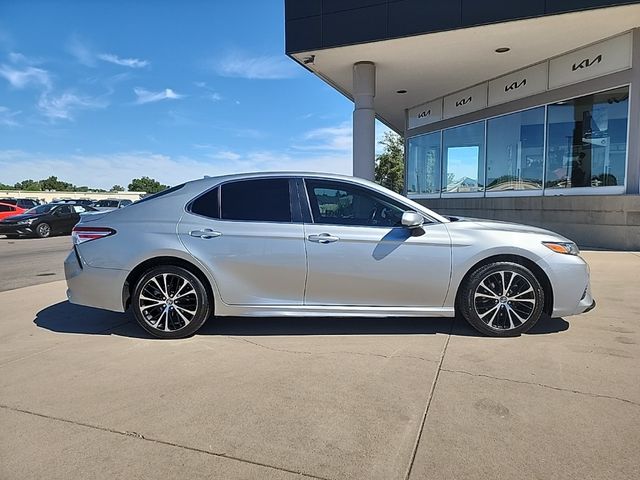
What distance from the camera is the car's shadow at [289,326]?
15.6 feet

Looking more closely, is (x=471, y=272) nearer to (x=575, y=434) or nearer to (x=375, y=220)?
(x=375, y=220)

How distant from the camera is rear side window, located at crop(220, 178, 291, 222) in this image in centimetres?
462

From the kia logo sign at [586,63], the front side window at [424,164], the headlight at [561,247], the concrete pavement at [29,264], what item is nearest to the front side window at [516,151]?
the kia logo sign at [586,63]

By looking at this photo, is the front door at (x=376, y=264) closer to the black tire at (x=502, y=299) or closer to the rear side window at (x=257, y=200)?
the black tire at (x=502, y=299)

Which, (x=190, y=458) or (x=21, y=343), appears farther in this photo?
(x=21, y=343)

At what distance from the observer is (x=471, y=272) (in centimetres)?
450

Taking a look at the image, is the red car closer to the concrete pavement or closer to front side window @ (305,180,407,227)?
the concrete pavement

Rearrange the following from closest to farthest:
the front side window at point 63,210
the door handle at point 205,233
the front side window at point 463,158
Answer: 1. the door handle at point 205,233
2. the front side window at point 463,158
3. the front side window at point 63,210

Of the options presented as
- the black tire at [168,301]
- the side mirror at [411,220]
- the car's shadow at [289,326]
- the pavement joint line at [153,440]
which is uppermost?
the side mirror at [411,220]

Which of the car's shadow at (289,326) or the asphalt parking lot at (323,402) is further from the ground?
the car's shadow at (289,326)

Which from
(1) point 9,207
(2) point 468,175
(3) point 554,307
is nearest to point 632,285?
(3) point 554,307

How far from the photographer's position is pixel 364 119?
13.6m

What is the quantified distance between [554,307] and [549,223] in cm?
880

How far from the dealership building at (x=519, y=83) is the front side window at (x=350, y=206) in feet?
25.7
